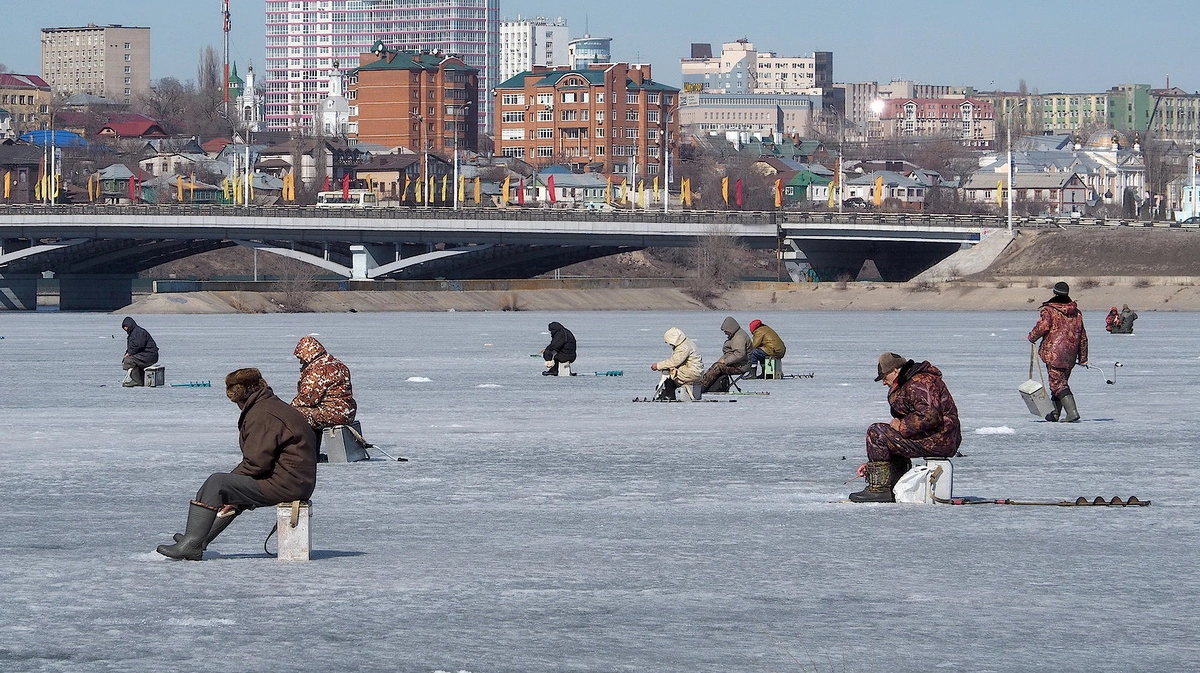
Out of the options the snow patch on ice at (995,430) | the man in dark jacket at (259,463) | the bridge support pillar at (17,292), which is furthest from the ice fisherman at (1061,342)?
the bridge support pillar at (17,292)

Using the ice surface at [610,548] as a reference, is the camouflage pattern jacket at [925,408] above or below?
above

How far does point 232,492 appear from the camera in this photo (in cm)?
1236

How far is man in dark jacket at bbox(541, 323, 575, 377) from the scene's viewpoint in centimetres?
3475

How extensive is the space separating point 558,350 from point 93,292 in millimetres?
81510

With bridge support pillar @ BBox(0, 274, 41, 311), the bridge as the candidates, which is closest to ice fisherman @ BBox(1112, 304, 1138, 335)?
the bridge

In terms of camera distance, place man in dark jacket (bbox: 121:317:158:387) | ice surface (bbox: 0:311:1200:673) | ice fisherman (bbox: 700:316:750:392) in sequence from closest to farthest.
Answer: ice surface (bbox: 0:311:1200:673) < ice fisherman (bbox: 700:316:750:392) < man in dark jacket (bbox: 121:317:158:387)

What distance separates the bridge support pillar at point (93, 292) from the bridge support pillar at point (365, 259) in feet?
48.1

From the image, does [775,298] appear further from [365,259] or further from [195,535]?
[195,535]

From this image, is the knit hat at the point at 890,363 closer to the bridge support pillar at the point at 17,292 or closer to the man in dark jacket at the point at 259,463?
the man in dark jacket at the point at 259,463

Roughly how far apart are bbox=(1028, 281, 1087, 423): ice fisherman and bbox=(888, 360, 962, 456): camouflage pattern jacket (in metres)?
8.15

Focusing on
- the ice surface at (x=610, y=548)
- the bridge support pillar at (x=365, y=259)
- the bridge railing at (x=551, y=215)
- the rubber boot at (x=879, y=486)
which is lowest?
the ice surface at (x=610, y=548)

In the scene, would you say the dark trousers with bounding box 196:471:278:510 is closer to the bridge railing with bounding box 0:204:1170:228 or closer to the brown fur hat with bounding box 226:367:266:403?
the brown fur hat with bounding box 226:367:266:403

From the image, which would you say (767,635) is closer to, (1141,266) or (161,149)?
(1141,266)

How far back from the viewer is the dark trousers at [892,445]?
50.0ft
